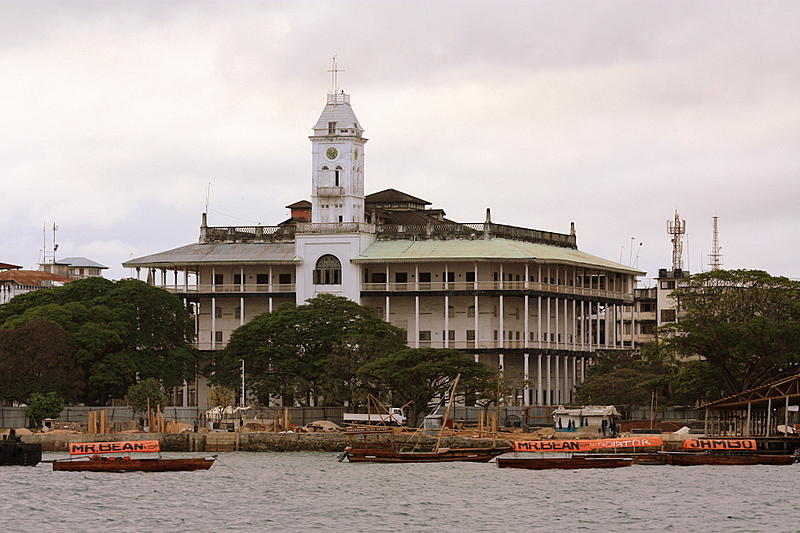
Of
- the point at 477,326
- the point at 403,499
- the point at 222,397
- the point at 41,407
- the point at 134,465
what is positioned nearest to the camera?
the point at 403,499

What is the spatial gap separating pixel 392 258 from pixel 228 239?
1718cm

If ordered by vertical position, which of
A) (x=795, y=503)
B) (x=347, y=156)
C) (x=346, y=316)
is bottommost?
(x=795, y=503)

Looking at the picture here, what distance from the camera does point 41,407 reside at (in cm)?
13138

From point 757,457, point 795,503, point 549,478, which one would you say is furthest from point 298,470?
point 795,503

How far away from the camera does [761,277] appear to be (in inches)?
5202

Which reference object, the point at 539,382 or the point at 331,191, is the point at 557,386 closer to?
the point at 539,382

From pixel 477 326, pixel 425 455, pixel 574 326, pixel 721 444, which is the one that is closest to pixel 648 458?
pixel 721 444

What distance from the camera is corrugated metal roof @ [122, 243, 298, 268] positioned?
164m

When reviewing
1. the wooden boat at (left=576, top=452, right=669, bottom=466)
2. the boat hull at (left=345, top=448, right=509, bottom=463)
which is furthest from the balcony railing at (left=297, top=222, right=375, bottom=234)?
the wooden boat at (left=576, top=452, right=669, bottom=466)

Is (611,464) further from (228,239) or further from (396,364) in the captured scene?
(228,239)

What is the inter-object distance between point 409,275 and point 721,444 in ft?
186

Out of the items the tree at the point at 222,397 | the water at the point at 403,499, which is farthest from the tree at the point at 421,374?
the water at the point at 403,499

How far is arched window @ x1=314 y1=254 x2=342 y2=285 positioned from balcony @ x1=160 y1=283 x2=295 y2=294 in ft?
8.22

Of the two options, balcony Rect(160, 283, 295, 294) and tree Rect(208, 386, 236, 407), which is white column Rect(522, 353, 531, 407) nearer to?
balcony Rect(160, 283, 295, 294)
